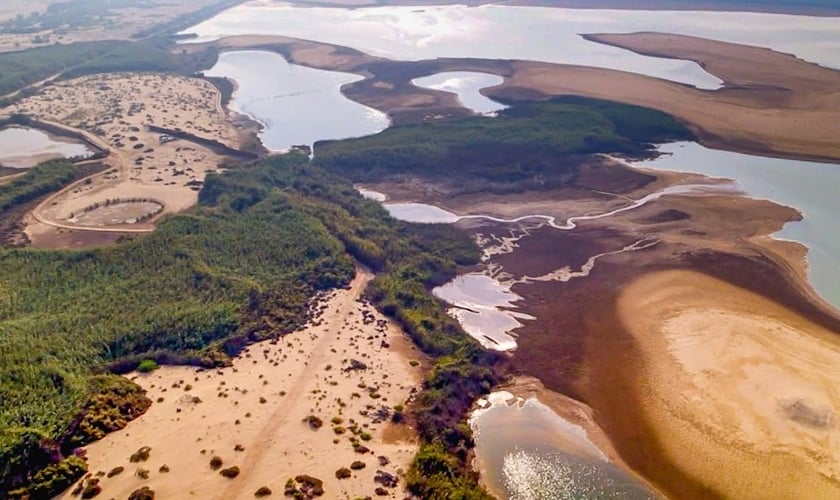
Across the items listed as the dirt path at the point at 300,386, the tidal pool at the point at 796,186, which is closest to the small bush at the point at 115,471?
the dirt path at the point at 300,386

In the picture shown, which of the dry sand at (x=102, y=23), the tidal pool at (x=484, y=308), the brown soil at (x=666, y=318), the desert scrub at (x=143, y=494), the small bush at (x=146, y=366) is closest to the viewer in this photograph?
the desert scrub at (x=143, y=494)

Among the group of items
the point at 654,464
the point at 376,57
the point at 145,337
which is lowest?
the point at 654,464

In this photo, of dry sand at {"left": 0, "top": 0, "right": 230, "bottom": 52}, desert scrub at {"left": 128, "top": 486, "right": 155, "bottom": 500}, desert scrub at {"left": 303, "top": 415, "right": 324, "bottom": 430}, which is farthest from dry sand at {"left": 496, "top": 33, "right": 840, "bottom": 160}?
dry sand at {"left": 0, "top": 0, "right": 230, "bottom": 52}

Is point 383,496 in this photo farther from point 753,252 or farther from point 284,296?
point 753,252

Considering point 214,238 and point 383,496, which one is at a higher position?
point 214,238

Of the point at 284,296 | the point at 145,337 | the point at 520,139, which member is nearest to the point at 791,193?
the point at 520,139

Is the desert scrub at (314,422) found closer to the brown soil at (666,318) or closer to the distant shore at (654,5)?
the brown soil at (666,318)

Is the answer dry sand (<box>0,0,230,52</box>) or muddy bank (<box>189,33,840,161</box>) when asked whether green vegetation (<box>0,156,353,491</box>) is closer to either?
muddy bank (<box>189,33,840,161</box>)
